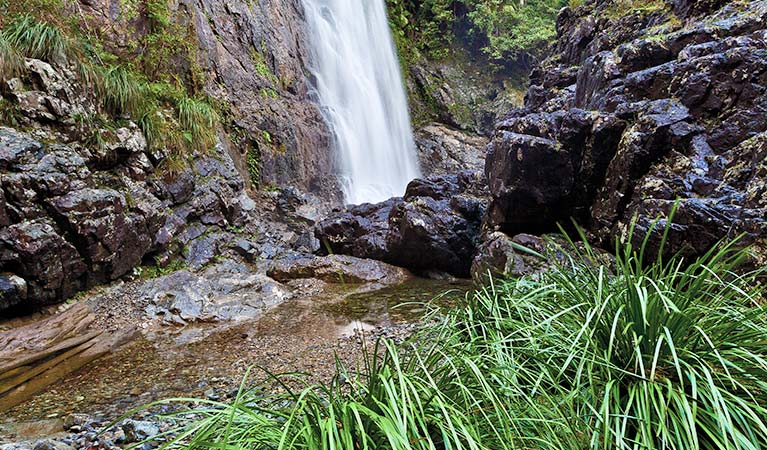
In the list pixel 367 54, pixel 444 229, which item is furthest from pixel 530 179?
pixel 367 54

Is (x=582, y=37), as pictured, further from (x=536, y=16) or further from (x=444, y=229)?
(x=536, y=16)

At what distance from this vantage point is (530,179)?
18.4 feet

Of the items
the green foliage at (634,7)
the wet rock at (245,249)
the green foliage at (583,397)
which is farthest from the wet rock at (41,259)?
the green foliage at (634,7)

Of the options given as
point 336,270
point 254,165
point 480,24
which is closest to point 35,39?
point 254,165

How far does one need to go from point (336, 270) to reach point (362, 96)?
9604mm

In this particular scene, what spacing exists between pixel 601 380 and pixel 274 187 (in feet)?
31.8

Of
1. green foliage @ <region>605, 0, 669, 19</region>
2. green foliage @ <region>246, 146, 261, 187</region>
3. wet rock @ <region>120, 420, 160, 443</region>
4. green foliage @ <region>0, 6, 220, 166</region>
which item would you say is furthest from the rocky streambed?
green foliage @ <region>605, 0, 669, 19</region>

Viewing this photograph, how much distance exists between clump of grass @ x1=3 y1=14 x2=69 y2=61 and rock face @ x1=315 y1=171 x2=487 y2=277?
4.98 m

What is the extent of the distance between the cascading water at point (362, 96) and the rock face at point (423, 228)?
3427mm

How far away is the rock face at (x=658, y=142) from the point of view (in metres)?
3.28

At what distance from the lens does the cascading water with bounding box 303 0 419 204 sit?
42.8 ft

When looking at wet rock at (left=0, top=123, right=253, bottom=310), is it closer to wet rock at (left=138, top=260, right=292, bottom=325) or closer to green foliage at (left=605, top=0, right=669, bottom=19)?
wet rock at (left=138, top=260, right=292, bottom=325)

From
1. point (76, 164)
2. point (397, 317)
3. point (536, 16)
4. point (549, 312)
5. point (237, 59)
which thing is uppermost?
point (536, 16)

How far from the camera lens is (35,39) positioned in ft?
16.7
